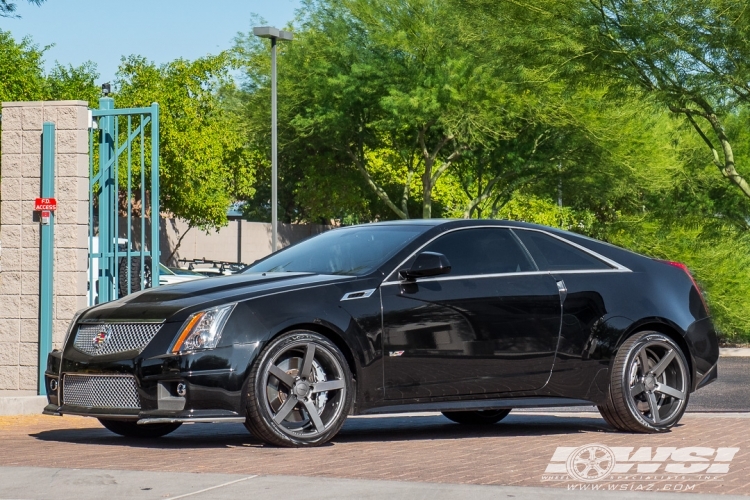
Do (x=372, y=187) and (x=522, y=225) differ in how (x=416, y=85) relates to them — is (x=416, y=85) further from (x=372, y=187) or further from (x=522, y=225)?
(x=522, y=225)

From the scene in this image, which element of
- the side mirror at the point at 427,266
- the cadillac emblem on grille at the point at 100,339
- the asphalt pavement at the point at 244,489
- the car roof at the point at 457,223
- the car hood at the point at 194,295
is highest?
the car roof at the point at 457,223

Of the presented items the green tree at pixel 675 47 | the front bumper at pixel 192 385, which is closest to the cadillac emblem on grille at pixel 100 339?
the front bumper at pixel 192 385

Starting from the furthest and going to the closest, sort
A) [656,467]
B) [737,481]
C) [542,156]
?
[542,156] < [656,467] < [737,481]

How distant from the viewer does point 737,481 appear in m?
7.05

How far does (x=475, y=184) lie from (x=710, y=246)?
2187cm

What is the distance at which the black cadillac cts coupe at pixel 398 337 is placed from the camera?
8195 millimetres

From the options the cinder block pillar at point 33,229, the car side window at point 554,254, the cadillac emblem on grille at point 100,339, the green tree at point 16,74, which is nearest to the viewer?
the cadillac emblem on grille at point 100,339

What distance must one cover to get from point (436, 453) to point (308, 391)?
90cm

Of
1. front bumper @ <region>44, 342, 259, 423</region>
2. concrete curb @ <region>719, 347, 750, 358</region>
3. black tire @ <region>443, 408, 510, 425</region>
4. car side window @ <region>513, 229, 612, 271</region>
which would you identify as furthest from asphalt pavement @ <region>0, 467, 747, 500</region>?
→ concrete curb @ <region>719, 347, 750, 358</region>

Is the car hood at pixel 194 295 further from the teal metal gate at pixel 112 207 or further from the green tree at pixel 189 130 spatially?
the green tree at pixel 189 130

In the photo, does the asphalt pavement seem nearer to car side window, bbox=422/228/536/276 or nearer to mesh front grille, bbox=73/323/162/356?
mesh front grille, bbox=73/323/162/356

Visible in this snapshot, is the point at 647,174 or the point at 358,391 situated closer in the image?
the point at 358,391

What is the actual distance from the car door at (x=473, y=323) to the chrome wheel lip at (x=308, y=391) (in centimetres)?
40

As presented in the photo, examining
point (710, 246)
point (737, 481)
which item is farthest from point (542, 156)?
point (737, 481)
